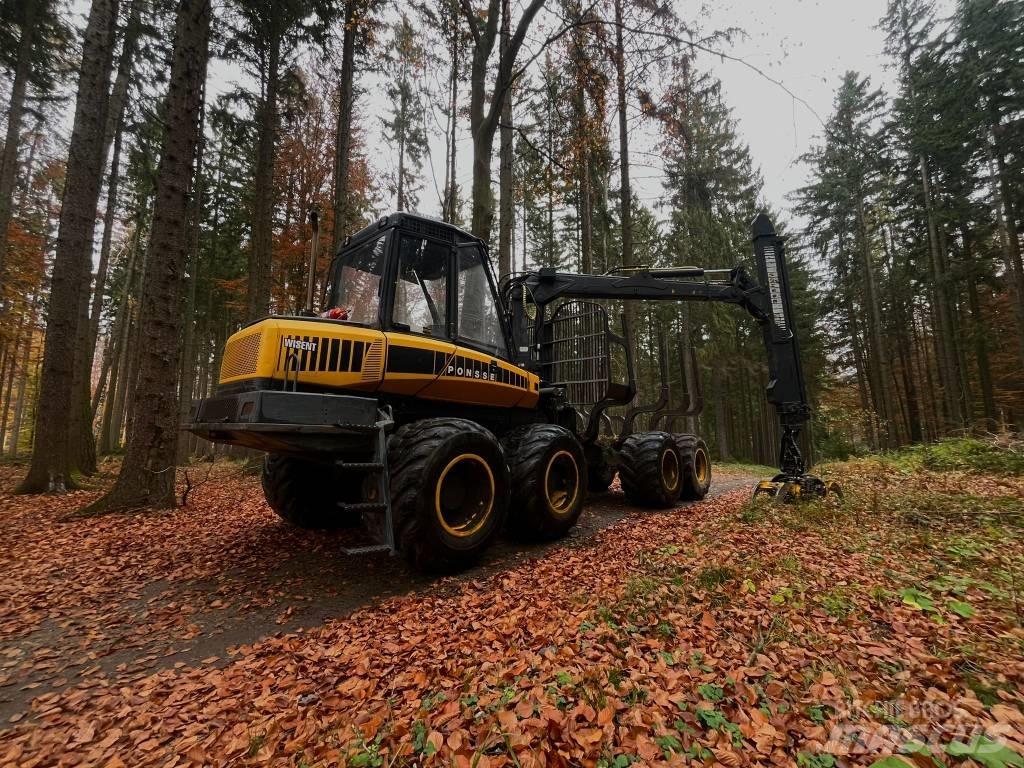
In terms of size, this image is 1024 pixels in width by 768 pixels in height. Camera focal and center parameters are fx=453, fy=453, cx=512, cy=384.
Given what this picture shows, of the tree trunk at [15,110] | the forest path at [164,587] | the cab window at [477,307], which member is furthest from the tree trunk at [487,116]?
the tree trunk at [15,110]

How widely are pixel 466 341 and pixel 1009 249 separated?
59.7ft

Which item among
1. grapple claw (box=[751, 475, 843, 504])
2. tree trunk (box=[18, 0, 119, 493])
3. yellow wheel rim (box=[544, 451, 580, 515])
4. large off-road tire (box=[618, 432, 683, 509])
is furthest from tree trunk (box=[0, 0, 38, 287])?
grapple claw (box=[751, 475, 843, 504])

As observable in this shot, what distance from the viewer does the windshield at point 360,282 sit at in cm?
431

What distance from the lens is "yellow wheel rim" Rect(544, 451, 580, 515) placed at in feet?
16.3

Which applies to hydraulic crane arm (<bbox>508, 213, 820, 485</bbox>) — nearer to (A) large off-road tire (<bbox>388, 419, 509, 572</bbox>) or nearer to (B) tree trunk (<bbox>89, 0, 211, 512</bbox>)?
(A) large off-road tire (<bbox>388, 419, 509, 572</bbox>)

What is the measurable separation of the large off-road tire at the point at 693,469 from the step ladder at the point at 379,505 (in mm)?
5179

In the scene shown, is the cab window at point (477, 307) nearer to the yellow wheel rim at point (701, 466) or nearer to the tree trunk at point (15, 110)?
the yellow wheel rim at point (701, 466)

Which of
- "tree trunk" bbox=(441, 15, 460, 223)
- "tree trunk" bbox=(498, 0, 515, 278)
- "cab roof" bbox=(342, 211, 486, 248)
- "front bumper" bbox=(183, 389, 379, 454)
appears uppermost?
"tree trunk" bbox=(441, 15, 460, 223)

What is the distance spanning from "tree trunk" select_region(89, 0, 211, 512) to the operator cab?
9.02 feet

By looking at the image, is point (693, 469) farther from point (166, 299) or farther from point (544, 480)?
point (166, 299)

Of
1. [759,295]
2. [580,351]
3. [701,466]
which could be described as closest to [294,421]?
[580,351]

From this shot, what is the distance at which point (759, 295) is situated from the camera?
677 centimetres

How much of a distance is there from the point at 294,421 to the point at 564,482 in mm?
2974

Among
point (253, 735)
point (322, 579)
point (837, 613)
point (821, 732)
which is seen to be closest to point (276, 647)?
point (253, 735)
